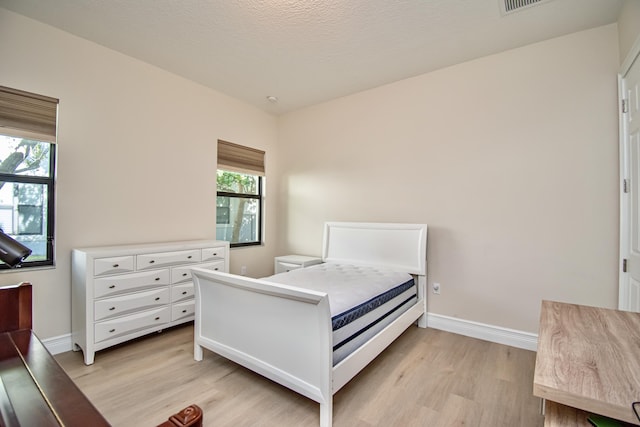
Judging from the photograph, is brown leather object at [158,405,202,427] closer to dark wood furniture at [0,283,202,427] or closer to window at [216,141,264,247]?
dark wood furniture at [0,283,202,427]

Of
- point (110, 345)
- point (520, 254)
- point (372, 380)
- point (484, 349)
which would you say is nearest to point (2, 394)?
point (372, 380)

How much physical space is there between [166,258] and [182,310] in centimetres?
56

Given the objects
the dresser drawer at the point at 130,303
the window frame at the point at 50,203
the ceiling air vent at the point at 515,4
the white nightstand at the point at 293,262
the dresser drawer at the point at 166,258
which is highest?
the ceiling air vent at the point at 515,4

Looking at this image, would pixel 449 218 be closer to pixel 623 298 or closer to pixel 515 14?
pixel 623 298

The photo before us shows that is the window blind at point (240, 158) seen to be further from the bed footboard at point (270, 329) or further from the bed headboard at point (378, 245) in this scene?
the bed footboard at point (270, 329)

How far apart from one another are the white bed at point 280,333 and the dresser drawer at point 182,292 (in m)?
0.61

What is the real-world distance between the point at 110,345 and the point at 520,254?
12.0 ft

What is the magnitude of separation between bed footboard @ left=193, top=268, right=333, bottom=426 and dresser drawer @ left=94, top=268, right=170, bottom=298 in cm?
60

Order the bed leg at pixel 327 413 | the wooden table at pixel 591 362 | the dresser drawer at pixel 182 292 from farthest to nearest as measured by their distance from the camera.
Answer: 1. the dresser drawer at pixel 182 292
2. the bed leg at pixel 327 413
3. the wooden table at pixel 591 362

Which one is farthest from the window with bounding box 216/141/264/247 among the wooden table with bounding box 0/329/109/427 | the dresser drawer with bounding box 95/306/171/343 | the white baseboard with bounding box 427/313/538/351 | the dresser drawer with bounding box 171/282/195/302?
the wooden table with bounding box 0/329/109/427

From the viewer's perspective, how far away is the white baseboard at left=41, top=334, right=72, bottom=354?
241 cm

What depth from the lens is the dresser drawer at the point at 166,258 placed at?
257 cm

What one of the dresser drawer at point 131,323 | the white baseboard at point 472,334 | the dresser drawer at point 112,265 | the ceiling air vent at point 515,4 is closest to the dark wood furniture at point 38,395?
the dresser drawer at point 112,265

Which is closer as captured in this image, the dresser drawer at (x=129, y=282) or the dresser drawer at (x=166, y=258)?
the dresser drawer at (x=129, y=282)
